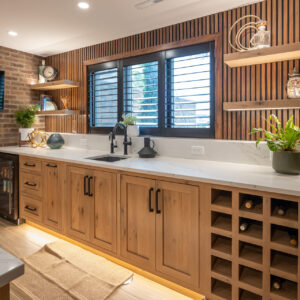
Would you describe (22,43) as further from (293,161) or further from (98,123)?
(293,161)

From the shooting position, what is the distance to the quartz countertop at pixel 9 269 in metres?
0.65

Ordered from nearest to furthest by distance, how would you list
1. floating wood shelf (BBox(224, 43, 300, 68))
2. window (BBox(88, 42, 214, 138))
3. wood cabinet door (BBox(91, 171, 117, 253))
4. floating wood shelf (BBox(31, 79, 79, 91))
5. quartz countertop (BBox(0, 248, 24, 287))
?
quartz countertop (BBox(0, 248, 24, 287))
floating wood shelf (BBox(224, 43, 300, 68))
wood cabinet door (BBox(91, 171, 117, 253))
window (BBox(88, 42, 214, 138))
floating wood shelf (BBox(31, 79, 79, 91))

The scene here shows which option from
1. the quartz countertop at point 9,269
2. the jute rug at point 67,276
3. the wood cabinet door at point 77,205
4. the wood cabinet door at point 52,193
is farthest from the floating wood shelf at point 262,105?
the quartz countertop at point 9,269

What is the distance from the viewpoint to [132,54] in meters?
3.14

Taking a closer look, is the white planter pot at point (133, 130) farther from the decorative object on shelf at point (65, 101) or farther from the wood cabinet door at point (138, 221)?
the decorative object on shelf at point (65, 101)

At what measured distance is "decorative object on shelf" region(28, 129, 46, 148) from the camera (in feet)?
12.5

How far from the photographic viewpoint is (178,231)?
1962 mm

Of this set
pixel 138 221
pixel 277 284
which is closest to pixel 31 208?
pixel 138 221

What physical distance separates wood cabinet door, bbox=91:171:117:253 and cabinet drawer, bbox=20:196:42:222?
94 cm

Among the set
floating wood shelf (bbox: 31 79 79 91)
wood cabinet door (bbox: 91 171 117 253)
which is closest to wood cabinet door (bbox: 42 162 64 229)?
wood cabinet door (bbox: 91 171 117 253)

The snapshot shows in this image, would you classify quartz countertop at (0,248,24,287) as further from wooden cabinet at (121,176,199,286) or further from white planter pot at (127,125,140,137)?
white planter pot at (127,125,140,137)

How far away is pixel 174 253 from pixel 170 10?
7.28 feet

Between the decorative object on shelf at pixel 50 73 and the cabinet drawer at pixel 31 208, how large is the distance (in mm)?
1857

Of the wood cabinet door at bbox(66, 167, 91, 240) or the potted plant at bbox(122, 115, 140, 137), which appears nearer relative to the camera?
the wood cabinet door at bbox(66, 167, 91, 240)
